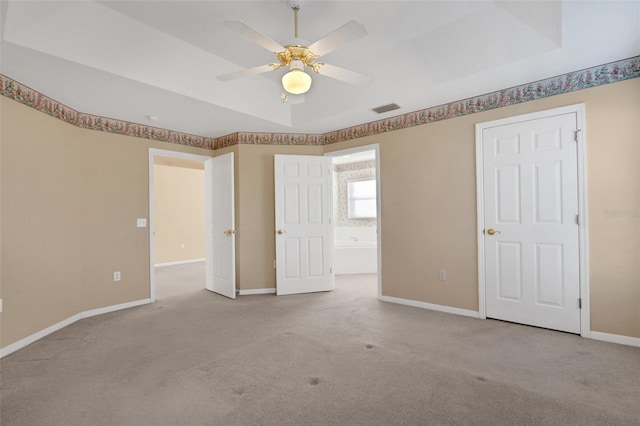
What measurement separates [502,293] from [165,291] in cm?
472

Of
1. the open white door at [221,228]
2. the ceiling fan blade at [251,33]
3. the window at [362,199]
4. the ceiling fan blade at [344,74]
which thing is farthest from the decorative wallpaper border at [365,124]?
the window at [362,199]

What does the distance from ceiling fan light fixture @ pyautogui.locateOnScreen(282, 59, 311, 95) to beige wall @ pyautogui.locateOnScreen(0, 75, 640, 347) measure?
2209 millimetres

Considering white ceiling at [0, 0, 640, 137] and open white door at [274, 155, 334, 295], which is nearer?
white ceiling at [0, 0, 640, 137]

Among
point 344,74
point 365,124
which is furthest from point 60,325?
point 365,124

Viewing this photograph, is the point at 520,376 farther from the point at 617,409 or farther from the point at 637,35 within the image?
the point at 637,35

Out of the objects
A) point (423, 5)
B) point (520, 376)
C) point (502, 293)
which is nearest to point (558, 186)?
point (502, 293)

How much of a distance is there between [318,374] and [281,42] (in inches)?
113

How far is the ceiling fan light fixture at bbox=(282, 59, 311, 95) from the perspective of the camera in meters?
2.28

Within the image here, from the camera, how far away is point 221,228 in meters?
4.90

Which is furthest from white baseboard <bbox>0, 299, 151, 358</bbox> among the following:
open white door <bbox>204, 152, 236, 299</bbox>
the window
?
the window

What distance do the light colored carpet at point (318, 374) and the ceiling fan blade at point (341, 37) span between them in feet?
7.44

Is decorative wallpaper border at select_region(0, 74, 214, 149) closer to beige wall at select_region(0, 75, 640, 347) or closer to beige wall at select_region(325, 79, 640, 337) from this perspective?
beige wall at select_region(0, 75, 640, 347)

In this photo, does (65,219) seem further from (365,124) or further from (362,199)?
(362,199)

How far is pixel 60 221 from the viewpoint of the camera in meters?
3.48
